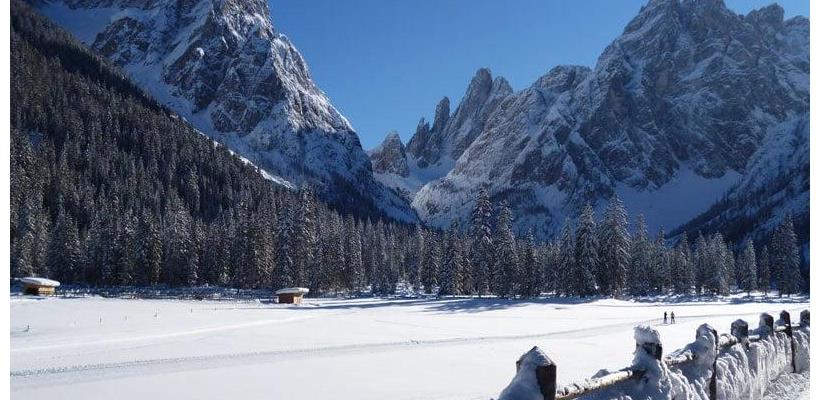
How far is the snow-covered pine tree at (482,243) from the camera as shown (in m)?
68.6

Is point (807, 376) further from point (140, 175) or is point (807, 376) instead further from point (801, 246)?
point (801, 246)

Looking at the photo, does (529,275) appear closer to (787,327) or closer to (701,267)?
(701,267)

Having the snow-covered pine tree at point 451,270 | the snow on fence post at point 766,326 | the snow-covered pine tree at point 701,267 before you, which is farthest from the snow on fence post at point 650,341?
the snow-covered pine tree at point 701,267

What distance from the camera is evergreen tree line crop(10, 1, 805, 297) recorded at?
69250 millimetres

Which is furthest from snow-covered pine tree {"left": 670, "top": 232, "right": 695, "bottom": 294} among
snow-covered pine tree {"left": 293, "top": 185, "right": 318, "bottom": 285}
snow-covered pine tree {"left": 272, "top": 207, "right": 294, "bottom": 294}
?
snow-covered pine tree {"left": 272, "top": 207, "right": 294, "bottom": 294}

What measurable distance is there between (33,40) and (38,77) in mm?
34263

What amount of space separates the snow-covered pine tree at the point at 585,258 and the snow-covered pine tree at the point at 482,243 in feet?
33.3

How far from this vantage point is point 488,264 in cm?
6938

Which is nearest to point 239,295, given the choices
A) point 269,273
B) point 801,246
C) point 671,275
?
point 269,273

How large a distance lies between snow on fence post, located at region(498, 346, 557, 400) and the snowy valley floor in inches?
269

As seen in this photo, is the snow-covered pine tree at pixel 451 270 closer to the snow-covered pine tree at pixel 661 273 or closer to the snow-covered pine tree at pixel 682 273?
the snow-covered pine tree at pixel 661 273

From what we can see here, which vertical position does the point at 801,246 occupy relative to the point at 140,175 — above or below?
below

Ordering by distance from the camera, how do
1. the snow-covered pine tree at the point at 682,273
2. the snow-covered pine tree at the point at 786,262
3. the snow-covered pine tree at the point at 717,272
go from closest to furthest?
1. the snow-covered pine tree at the point at 786,262
2. the snow-covered pine tree at the point at 717,272
3. the snow-covered pine tree at the point at 682,273

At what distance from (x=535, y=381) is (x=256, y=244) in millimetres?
73590
